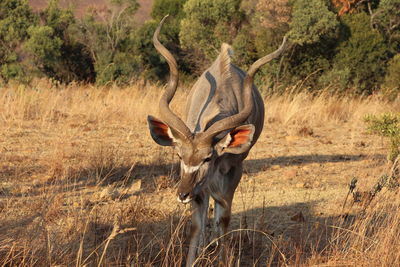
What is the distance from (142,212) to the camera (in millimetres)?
4762

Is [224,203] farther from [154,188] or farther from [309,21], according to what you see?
[309,21]

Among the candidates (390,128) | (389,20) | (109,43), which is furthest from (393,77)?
(390,128)

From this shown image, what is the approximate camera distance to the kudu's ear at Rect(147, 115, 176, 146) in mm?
3967

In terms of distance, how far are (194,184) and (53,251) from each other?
94cm

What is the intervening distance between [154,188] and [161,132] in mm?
2385

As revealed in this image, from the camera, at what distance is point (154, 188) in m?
6.32

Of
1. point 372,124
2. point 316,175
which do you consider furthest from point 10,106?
point 372,124

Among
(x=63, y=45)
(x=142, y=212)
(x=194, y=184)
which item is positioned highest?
(x=194, y=184)

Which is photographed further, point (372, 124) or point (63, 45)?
point (63, 45)

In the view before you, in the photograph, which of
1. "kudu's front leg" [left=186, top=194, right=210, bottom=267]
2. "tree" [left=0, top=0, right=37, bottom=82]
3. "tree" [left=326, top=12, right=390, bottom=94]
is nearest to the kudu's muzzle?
"kudu's front leg" [left=186, top=194, right=210, bottom=267]

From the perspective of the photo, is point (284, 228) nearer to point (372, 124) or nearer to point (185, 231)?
point (185, 231)

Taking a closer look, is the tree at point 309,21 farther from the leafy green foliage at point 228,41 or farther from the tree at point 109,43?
the tree at point 109,43

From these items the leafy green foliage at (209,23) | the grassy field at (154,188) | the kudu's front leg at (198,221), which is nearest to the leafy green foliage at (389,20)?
the leafy green foliage at (209,23)

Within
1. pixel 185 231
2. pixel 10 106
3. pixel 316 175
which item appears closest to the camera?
pixel 185 231
